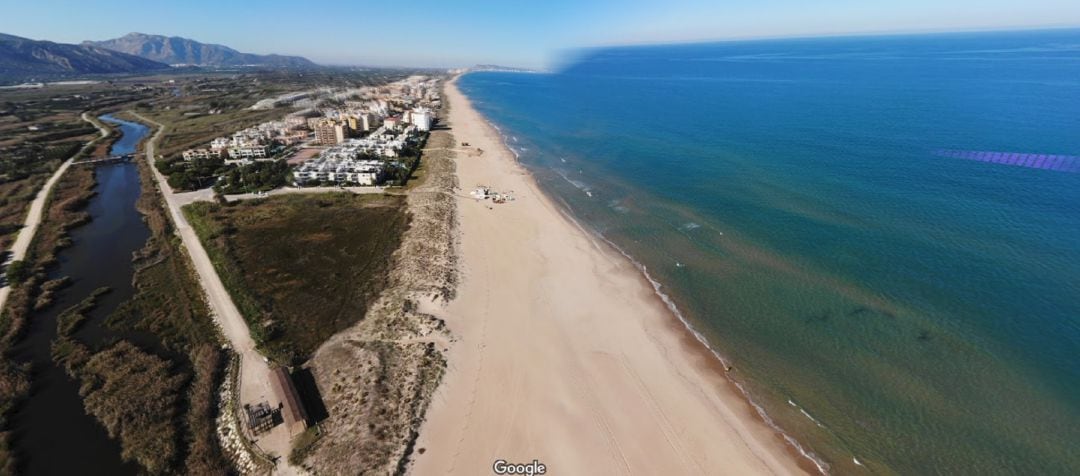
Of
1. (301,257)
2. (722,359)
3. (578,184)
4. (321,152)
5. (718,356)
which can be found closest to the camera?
(722,359)

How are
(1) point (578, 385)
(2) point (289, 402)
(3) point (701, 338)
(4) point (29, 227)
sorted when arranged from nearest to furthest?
(2) point (289, 402) → (1) point (578, 385) → (3) point (701, 338) → (4) point (29, 227)

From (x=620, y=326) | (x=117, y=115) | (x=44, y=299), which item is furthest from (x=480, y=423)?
(x=117, y=115)

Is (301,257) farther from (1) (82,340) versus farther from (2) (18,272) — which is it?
(2) (18,272)

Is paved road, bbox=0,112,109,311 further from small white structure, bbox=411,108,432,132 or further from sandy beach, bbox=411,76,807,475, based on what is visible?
small white structure, bbox=411,108,432,132

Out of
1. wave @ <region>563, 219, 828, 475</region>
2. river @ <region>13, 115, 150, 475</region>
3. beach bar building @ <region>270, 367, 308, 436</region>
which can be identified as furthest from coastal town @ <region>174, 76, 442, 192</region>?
beach bar building @ <region>270, 367, 308, 436</region>

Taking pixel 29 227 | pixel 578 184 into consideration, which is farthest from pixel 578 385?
pixel 29 227

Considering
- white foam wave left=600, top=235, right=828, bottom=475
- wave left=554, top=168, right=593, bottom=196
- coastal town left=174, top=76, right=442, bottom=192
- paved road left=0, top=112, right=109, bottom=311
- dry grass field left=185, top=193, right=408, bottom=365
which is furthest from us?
coastal town left=174, top=76, right=442, bottom=192
